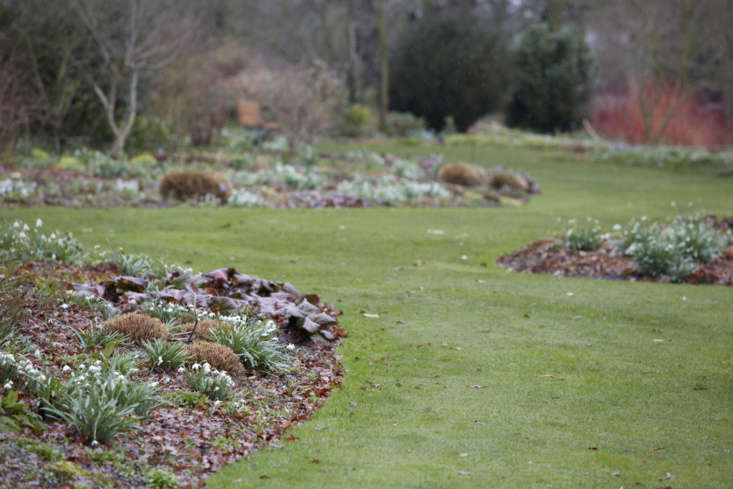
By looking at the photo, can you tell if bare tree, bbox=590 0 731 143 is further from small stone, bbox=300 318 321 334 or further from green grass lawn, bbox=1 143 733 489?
small stone, bbox=300 318 321 334

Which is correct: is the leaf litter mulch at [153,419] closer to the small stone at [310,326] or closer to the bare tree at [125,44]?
the small stone at [310,326]

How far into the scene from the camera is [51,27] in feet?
55.2

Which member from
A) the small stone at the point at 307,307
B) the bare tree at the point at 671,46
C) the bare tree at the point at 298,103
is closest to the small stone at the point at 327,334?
the small stone at the point at 307,307

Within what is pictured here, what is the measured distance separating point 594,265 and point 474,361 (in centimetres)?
400

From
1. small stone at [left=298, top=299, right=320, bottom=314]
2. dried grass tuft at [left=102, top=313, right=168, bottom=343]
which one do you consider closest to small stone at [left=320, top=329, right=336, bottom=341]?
small stone at [left=298, top=299, right=320, bottom=314]

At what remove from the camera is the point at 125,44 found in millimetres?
16812

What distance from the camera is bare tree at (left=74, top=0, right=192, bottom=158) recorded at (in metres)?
16.1

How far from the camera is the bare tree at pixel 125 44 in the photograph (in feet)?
52.9

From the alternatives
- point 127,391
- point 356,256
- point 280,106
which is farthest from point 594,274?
point 280,106

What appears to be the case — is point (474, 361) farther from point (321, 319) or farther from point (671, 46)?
point (671, 46)

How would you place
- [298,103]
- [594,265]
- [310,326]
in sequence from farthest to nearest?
1. [298,103]
2. [594,265]
3. [310,326]

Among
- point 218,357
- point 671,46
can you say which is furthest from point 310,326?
point 671,46

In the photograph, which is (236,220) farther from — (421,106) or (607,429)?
(421,106)

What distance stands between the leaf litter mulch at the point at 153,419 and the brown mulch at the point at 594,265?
3.78m
